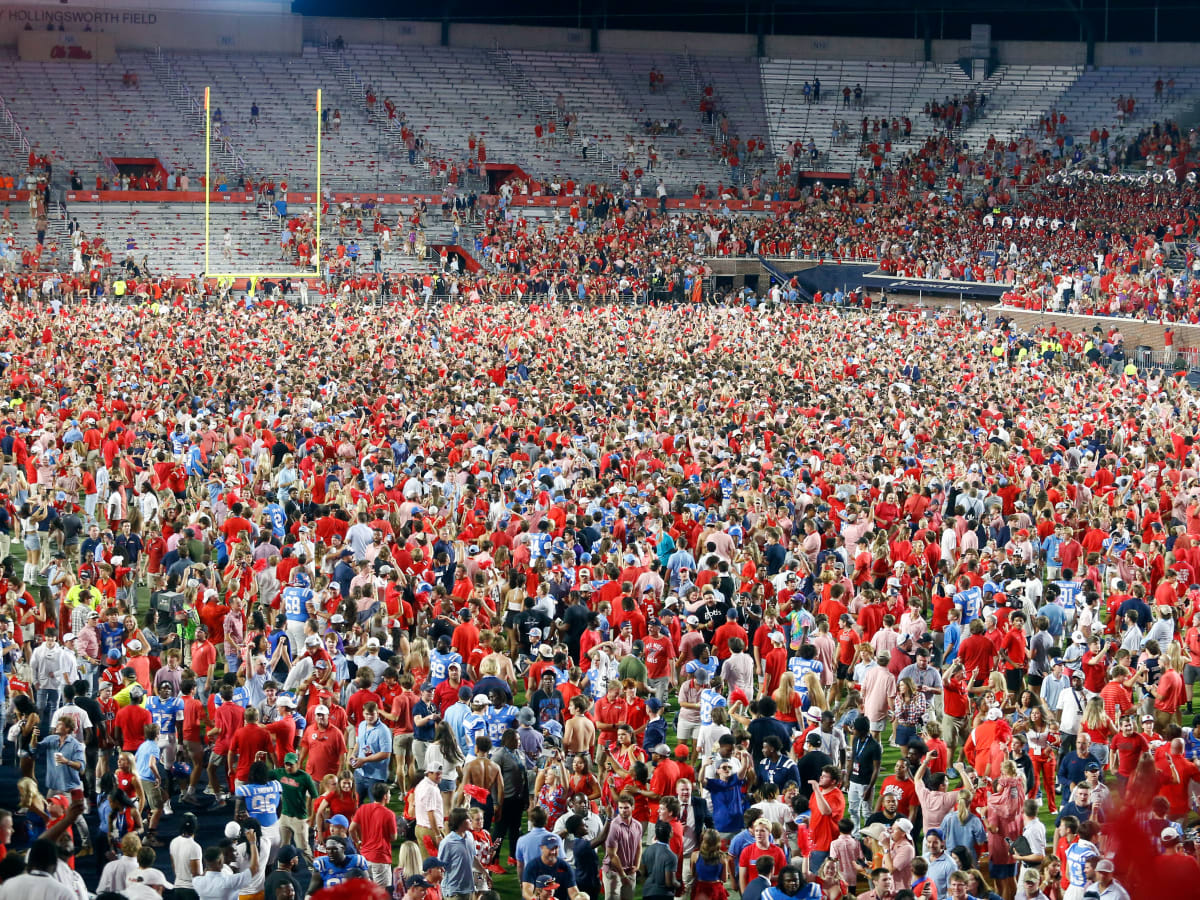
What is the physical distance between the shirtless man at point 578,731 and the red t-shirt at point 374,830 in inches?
59.9

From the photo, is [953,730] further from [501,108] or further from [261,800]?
[501,108]

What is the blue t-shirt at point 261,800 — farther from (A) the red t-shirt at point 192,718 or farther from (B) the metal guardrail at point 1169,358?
(B) the metal guardrail at point 1169,358

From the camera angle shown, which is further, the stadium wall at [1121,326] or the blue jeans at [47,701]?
the stadium wall at [1121,326]

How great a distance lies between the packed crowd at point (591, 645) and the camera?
28.7ft

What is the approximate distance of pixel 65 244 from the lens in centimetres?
4453

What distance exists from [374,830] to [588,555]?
19.6ft

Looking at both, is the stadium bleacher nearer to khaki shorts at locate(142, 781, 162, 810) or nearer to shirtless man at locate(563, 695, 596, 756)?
khaki shorts at locate(142, 781, 162, 810)

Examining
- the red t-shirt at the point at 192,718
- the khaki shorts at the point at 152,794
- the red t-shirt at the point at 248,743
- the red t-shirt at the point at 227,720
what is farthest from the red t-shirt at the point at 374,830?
the red t-shirt at the point at 192,718

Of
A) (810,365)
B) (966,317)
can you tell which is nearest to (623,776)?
(810,365)

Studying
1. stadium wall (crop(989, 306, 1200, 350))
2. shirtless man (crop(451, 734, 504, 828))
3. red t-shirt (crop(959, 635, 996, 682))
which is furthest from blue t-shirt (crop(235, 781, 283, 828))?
stadium wall (crop(989, 306, 1200, 350))

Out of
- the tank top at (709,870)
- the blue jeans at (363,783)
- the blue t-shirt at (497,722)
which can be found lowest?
the blue jeans at (363,783)

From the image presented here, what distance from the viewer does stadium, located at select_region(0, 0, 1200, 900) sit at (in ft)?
29.5

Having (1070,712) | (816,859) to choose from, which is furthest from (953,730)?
(816,859)

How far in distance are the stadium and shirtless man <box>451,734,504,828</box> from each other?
4cm
